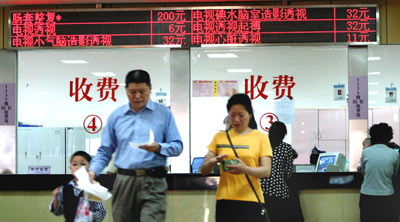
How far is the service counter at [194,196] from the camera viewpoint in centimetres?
601

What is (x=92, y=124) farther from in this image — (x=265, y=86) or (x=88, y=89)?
(x=265, y=86)

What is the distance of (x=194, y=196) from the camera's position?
6031 mm

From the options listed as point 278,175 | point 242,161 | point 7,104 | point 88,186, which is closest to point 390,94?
point 278,175

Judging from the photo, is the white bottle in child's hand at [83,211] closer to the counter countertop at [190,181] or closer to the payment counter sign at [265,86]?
the counter countertop at [190,181]

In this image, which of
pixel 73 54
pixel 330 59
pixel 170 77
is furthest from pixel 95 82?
pixel 330 59

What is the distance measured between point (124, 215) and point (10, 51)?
3945 millimetres

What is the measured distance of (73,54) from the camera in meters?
6.80

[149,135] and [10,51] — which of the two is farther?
[10,51]

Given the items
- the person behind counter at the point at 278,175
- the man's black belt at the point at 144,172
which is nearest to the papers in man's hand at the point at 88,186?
the man's black belt at the point at 144,172

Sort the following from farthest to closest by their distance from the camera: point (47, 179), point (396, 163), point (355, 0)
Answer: point (355, 0) → point (47, 179) → point (396, 163)

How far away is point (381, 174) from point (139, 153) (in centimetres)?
289

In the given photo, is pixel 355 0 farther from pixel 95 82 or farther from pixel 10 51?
pixel 10 51

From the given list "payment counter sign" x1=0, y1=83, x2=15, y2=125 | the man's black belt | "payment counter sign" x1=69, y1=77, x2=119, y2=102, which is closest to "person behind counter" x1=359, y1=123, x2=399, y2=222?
the man's black belt

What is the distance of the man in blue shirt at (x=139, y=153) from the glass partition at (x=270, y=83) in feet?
9.53
